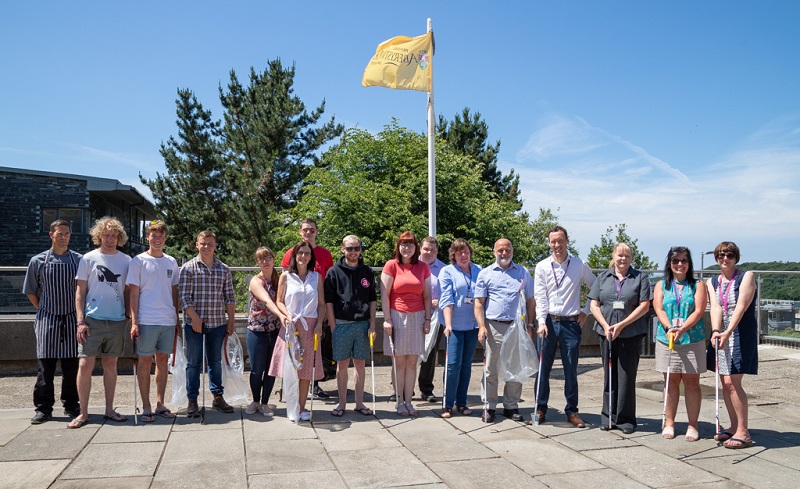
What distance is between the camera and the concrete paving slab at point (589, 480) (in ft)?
14.2

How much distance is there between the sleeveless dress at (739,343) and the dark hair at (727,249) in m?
0.17

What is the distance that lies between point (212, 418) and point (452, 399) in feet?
7.41

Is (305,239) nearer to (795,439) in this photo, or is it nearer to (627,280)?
(627,280)

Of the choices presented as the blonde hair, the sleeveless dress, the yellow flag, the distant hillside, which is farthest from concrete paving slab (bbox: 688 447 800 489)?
the yellow flag

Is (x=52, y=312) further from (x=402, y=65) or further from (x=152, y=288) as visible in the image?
(x=402, y=65)

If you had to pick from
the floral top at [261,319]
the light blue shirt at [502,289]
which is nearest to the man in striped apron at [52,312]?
the floral top at [261,319]

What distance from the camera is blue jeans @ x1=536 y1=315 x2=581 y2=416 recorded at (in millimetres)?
6020

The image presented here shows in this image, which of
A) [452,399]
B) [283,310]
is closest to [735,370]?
[452,399]

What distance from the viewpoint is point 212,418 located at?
20.2 feet

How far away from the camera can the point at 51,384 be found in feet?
19.7

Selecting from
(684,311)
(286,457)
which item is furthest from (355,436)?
(684,311)

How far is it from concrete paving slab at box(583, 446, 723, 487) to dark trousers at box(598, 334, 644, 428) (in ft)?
1.79

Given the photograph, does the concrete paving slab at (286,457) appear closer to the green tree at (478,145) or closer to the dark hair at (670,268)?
the dark hair at (670,268)

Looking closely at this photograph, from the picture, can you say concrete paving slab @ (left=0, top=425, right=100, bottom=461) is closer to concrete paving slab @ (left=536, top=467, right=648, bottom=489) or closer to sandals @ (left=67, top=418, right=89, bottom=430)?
sandals @ (left=67, top=418, right=89, bottom=430)
